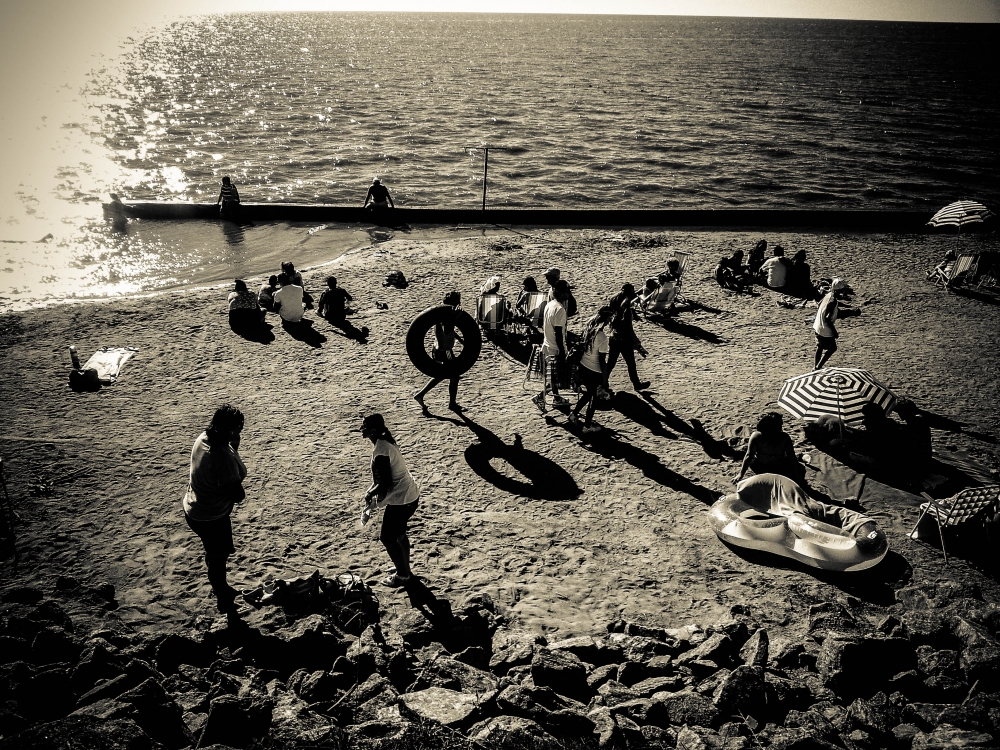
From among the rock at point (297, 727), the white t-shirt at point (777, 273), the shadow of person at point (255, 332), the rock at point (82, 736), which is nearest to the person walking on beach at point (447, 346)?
the shadow of person at point (255, 332)

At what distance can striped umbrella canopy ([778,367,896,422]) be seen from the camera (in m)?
7.82

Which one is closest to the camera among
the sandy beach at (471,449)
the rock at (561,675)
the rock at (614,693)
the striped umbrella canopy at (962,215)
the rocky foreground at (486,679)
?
the rocky foreground at (486,679)

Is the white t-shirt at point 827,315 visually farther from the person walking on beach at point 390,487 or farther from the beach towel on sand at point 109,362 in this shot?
the beach towel on sand at point 109,362

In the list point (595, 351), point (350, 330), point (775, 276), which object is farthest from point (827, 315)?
point (350, 330)

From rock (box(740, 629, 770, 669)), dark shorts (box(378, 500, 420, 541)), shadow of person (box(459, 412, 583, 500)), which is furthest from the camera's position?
shadow of person (box(459, 412, 583, 500))

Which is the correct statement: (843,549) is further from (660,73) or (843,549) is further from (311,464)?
(660,73)

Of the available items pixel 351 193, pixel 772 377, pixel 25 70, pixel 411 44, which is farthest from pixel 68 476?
pixel 411 44

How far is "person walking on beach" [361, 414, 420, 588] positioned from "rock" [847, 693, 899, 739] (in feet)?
12.0

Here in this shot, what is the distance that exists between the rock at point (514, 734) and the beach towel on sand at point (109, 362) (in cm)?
917

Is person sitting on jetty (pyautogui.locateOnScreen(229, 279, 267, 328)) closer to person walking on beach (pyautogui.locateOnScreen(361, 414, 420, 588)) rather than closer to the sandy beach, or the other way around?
the sandy beach

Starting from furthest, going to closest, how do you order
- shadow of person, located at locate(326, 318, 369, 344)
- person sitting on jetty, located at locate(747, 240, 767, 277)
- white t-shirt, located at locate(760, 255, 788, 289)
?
person sitting on jetty, located at locate(747, 240, 767, 277) < white t-shirt, located at locate(760, 255, 788, 289) < shadow of person, located at locate(326, 318, 369, 344)

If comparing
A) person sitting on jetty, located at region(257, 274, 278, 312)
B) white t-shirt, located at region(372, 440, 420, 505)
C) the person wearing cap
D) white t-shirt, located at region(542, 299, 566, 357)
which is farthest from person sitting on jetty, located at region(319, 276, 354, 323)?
the person wearing cap

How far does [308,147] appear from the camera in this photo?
38.1 metres

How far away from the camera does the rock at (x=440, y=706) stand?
404 cm
